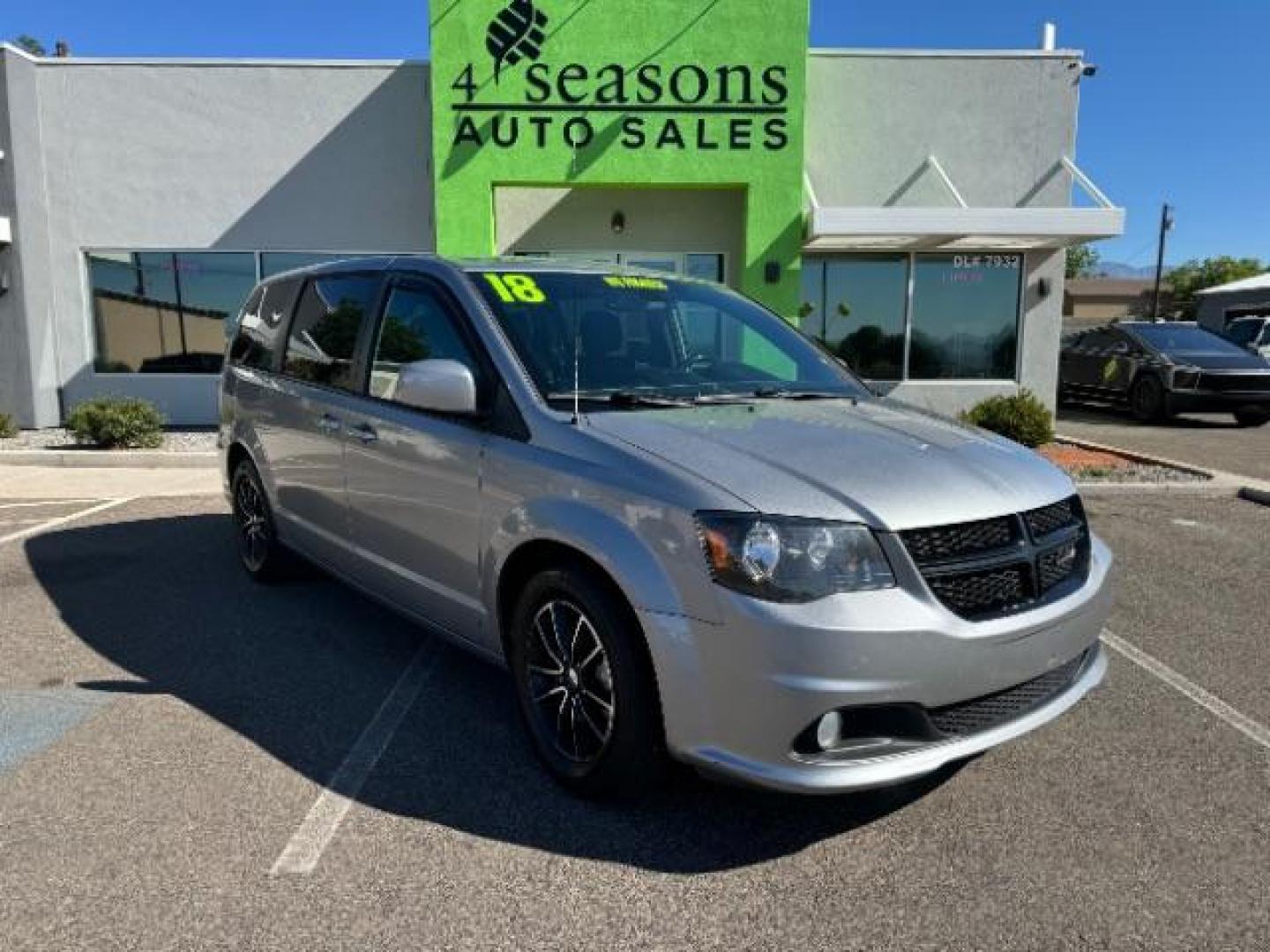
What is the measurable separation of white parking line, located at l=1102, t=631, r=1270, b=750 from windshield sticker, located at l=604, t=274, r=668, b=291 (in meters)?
2.97

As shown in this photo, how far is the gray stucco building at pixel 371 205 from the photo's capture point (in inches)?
490

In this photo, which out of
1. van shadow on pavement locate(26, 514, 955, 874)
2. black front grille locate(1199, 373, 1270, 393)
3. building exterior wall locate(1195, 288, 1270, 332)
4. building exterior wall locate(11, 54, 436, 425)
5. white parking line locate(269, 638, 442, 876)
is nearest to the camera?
→ white parking line locate(269, 638, 442, 876)

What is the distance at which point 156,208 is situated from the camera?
1265cm

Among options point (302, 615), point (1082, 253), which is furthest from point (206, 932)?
point (1082, 253)

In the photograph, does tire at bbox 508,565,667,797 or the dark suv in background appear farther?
the dark suv in background

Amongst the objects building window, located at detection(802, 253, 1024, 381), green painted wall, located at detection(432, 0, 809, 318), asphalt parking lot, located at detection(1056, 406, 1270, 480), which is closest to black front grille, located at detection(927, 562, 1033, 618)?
asphalt parking lot, located at detection(1056, 406, 1270, 480)

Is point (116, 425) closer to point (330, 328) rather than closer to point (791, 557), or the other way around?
point (330, 328)

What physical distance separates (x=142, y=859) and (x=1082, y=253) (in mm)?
89529

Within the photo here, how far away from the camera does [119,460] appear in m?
10.3

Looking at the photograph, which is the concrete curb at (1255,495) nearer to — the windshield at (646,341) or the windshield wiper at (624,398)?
the windshield at (646,341)

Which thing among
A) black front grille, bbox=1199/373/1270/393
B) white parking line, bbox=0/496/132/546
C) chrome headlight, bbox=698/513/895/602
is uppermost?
chrome headlight, bbox=698/513/895/602

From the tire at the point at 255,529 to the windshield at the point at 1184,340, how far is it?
1566 centimetres

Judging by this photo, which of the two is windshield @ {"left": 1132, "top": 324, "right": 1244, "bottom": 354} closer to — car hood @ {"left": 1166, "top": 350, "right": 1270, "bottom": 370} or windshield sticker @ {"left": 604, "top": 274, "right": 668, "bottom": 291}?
car hood @ {"left": 1166, "top": 350, "right": 1270, "bottom": 370}

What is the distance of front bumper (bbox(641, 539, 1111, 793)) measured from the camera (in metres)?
2.46
